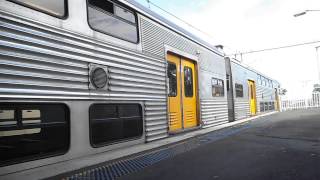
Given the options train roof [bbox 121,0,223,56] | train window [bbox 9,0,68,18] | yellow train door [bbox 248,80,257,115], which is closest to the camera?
train window [bbox 9,0,68,18]

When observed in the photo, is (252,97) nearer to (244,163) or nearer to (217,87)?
(217,87)

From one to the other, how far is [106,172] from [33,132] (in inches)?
49.9

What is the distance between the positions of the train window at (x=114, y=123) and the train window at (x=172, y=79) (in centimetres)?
226

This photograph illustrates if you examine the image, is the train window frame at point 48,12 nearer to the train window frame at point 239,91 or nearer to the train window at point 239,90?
the train window frame at point 239,91

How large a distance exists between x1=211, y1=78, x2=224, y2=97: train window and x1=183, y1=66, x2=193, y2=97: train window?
2413mm

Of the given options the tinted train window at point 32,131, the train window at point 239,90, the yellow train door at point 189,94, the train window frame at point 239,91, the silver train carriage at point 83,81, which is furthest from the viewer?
the train window at point 239,90

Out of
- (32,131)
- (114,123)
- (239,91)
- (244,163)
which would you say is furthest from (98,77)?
(239,91)

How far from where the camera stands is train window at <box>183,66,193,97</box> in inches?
456

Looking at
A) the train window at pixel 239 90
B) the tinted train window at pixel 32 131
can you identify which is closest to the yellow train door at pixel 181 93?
the tinted train window at pixel 32 131

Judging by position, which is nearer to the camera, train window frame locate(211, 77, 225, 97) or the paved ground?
the paved ground

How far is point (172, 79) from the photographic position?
413 inches

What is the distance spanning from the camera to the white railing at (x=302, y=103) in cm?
3812

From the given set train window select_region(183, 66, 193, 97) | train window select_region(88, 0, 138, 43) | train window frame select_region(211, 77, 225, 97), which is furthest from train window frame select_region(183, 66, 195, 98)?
train window select_region(88, 0, 138, 43)

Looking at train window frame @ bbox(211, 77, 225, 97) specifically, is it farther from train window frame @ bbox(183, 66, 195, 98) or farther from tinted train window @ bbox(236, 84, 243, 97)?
tinted train window @ bbox(236, 84, 243, 97)
